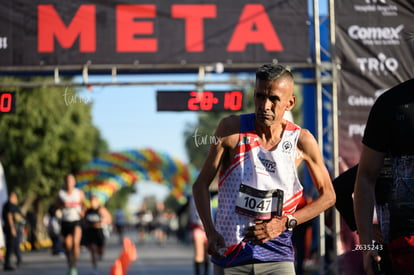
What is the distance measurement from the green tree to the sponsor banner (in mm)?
23647

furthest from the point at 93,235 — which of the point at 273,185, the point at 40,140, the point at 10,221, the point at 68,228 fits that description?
the point at 40,140

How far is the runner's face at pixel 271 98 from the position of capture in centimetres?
514

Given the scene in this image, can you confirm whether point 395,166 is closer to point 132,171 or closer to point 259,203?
point 259,203

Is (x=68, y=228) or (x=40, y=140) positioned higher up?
(x=40, y=140)

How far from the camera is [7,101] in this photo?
12820mm

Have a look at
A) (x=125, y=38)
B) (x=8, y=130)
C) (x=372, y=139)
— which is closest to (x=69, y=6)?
(x=125, y=38)

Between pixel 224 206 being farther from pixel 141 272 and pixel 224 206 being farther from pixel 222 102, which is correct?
pixel 141 272

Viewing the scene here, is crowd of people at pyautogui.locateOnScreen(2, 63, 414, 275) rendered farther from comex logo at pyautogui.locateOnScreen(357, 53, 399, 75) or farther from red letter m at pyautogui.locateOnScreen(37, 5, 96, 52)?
red letter m at pyautogui.locateOnScreen(37, 5, 96, 52)

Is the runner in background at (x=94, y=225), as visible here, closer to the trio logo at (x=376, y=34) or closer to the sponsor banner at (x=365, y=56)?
the sponsor banner at (x=365, y=56)

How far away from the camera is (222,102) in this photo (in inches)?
487

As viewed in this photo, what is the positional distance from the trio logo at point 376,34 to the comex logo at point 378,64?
0.64ft

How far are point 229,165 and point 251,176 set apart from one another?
15 cm

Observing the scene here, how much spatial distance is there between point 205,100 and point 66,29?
208 centimetres

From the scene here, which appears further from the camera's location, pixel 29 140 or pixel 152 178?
pixel 152 178
